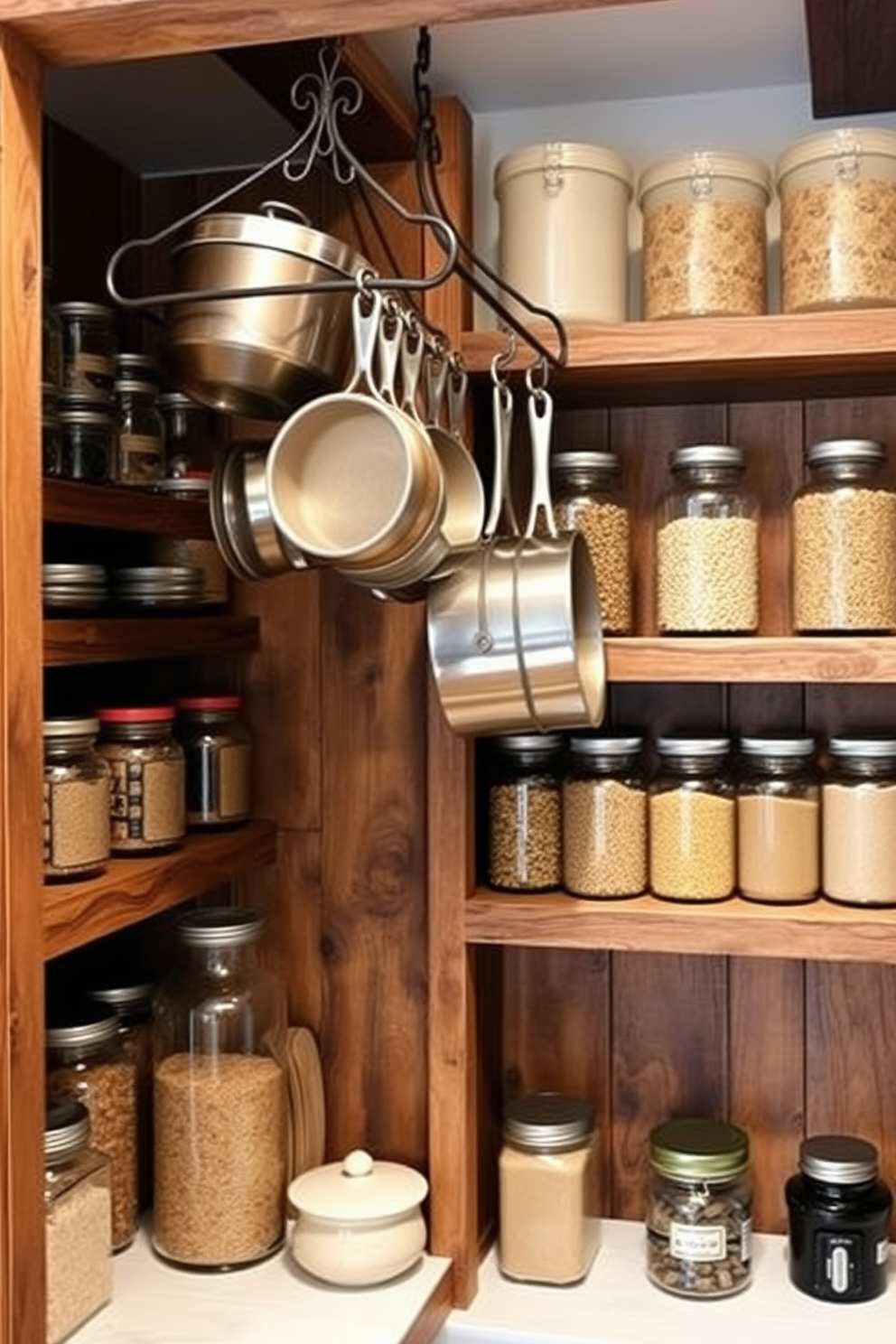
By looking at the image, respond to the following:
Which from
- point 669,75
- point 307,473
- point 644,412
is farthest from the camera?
point 644,412

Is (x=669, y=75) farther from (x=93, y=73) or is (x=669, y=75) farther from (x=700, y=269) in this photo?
(x=93, y=73)

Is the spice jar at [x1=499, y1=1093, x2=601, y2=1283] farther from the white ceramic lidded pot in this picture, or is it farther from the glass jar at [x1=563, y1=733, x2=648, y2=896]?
the glass jar at [x1=563, y1=733, x2=648, y2=896]

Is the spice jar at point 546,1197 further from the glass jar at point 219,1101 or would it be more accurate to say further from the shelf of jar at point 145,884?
the shelf of jar at point 145,884

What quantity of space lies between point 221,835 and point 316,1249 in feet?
1.41

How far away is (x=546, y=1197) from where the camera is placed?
1.54m

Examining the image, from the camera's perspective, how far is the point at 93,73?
152 centimetres

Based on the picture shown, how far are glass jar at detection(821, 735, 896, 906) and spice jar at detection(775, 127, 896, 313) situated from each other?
44cm

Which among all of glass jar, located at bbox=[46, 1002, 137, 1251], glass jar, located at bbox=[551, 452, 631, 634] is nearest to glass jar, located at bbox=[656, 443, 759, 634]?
glass jar, located at bbox=[551, 452, 631, 634]

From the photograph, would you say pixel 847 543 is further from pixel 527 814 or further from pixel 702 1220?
pixel 702 1220

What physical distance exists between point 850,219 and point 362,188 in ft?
1.62

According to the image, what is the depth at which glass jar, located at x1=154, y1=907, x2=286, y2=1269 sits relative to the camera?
1504mm

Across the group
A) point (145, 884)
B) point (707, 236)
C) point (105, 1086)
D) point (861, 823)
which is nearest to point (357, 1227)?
point (105, 1086)

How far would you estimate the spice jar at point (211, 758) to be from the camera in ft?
5.25

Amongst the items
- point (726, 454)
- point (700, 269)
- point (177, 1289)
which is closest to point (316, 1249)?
point (177, 1289)
